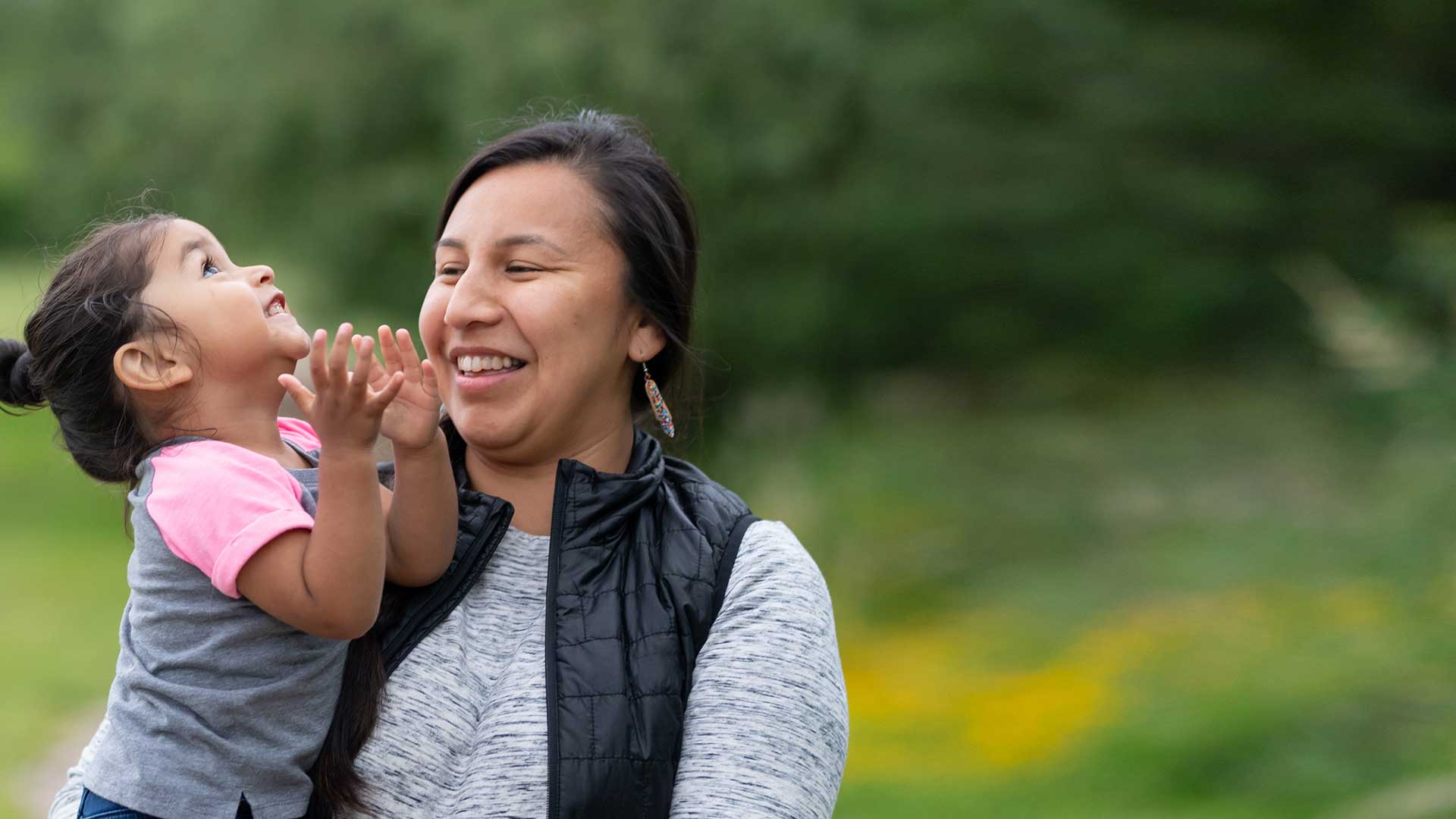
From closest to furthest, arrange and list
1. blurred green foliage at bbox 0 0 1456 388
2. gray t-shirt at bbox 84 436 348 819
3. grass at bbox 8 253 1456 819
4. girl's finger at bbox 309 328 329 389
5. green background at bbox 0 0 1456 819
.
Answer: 1. girl's finger at bbox 309 328 329 389
2. gray t-shirt at bbox 84 436 348 819
3. grass at bbox 8 253 1456 819
4. green background at bbox 0 0 1456 819
5. blurred green foliage at bbox 0 0 1456 388

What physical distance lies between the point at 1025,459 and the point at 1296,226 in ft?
7.04

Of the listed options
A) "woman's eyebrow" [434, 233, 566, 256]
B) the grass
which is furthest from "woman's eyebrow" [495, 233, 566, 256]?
the grass

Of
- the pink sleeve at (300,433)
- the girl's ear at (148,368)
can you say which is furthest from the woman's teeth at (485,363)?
the girl's ear at (148,368)

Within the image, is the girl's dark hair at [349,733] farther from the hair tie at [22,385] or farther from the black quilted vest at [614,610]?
the hair tie at [22,385]

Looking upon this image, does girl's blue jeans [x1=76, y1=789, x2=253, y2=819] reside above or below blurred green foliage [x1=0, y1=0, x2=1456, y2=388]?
below

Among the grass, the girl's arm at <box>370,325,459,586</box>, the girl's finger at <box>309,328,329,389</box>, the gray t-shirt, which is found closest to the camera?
the girl's finger at <box>309,328,329,389</box>

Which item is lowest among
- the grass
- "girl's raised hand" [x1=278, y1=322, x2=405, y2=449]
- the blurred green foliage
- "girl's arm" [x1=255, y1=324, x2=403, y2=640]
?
"girl's arm" [x1=255, y1=324, x2=403, y2=640]

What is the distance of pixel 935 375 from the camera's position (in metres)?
7.54

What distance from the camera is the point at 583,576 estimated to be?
1.73 metres

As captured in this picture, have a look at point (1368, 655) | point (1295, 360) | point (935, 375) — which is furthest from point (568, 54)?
point (1368, 655)

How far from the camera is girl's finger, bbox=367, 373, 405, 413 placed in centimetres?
150

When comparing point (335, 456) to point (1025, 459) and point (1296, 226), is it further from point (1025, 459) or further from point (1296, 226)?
point (1025, 459)

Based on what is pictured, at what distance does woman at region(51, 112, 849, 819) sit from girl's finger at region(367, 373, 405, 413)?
0.29 m

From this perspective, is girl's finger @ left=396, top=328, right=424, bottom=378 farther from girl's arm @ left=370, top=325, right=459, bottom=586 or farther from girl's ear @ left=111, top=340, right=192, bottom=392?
girl's ear @ left=111, top=340, right=192, bottom=392
